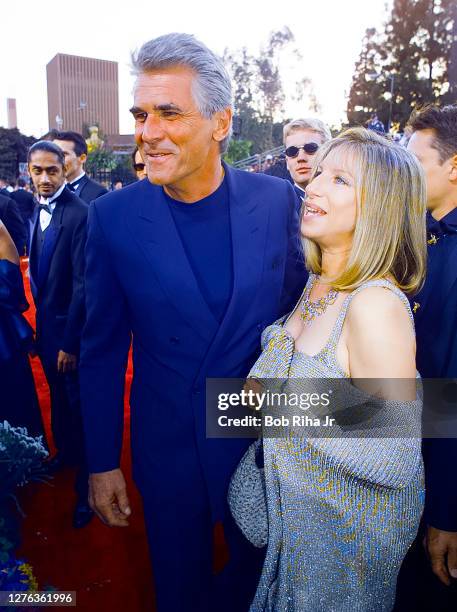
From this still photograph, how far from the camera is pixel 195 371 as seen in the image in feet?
5.56

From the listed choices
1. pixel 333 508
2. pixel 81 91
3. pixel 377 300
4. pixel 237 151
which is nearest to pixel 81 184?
pixel 377 300

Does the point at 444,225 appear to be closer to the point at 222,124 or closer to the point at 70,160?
the point at 222,124

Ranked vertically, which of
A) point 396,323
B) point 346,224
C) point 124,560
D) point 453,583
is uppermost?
point 346,224

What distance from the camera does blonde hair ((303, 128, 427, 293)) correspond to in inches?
56.7

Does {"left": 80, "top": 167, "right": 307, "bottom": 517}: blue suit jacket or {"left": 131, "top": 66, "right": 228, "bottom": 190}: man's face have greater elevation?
{"left": 131, "top": 66, "right": 228, "bottom": 190}: man's face

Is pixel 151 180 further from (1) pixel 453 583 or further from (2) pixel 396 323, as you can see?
(1) pixel 453 583

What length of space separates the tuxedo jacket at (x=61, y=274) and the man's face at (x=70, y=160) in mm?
1159

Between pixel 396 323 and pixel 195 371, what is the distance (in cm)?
68

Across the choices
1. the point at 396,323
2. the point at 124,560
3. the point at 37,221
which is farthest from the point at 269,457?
the point at 37,221

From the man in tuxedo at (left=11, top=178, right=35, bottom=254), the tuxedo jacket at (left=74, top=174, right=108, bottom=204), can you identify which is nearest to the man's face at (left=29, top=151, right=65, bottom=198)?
the tuxedo jacket at (left=74, top=174, right=108, bottom=204)

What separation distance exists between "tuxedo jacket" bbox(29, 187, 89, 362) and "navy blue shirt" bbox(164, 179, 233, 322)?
5.00ft

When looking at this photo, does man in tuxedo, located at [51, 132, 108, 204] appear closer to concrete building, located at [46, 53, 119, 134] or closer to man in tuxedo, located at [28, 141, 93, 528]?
man in tuxedo, located at [28, 141, 93, 528]

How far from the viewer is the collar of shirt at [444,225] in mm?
1966

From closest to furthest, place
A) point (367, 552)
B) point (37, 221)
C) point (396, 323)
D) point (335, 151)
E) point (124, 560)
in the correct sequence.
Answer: point (396, 323) < point (367, 552) < point (335, 151) < point (124, 560) < point (37, 221)
